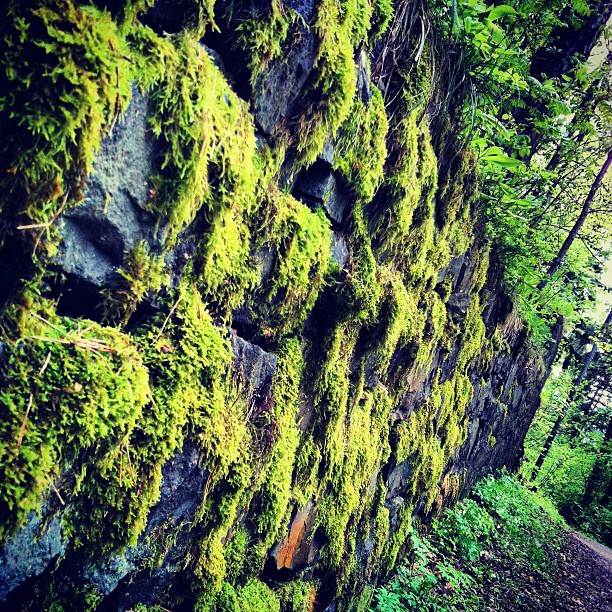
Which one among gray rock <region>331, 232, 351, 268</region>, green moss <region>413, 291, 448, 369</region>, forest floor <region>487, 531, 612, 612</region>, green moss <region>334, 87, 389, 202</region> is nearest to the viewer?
green moss <region>334, 87, 389, 202</region>

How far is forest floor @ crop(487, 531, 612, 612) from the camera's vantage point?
20.6 feet

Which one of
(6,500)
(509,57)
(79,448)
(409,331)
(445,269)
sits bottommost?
(6,500)

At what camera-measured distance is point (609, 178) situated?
11.3 meters

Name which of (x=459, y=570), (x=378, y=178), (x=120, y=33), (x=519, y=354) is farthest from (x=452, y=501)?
(x=120, y=33)

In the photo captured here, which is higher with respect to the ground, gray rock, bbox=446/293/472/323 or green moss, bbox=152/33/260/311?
gray rock, bbox=446/293/472/323

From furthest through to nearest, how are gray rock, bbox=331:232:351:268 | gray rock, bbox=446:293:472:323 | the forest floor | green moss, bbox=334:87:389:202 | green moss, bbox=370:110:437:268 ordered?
the forest floor
gray rock, bbox=446:293:472:323
green moss, bbox=370:110:437:268
gray rock, bbox=331:232:351:268
green moss, bbox=334:87:389:202

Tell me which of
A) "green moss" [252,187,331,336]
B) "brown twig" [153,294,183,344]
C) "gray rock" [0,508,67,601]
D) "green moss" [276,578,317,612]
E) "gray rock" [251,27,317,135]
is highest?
"gray rock" [251,27,317,135]

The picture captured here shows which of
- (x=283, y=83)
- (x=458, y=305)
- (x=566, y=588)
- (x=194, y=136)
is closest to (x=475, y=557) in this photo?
(x=566, y=588)

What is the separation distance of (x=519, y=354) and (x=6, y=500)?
32.8 ft

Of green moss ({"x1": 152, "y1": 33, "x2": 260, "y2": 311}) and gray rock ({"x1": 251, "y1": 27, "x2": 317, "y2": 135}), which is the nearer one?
green moss ({"x1": 152, "y1": 33, "x2": 260, "y2": 311})

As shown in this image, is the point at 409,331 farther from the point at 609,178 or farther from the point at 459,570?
the point at 609,178

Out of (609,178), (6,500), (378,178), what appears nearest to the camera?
(6,500)

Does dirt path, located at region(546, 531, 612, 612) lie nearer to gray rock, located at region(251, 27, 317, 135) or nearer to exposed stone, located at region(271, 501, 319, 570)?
exposed stone, located at region(271, 501, 319, 570)

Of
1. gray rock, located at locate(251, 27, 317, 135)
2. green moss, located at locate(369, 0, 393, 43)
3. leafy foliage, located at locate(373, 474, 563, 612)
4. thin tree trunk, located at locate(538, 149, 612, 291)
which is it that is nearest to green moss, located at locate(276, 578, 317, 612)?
leafy foliage, located at locate(373, 474, 563, 612)
